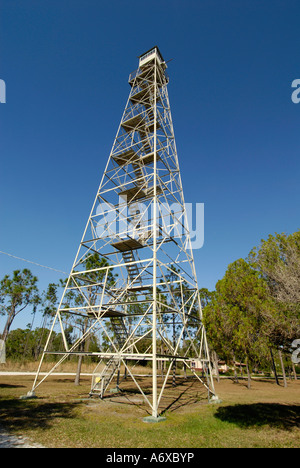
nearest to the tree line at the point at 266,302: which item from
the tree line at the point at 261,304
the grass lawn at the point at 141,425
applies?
the tree line at the point at 261,304

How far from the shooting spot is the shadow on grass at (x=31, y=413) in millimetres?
8123

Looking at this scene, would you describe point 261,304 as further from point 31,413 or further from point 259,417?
point 31,413

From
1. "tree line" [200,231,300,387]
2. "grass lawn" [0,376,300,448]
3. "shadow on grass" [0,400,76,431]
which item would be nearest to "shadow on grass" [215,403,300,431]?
"grass lawn" [0,376,300,448]

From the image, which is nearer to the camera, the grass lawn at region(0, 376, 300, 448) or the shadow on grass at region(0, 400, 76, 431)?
the grass lawn at region(0, 376, 300, 448)

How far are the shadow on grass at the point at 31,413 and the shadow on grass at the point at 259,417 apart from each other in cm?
620

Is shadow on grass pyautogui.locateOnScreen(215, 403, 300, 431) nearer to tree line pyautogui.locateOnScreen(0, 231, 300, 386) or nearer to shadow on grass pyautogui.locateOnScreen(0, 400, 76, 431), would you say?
tree line pyautogui.locateOnScreen(0, 231, 300, 386)

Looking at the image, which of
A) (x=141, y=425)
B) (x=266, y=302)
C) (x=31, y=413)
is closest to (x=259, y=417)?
(x=141, y=425)

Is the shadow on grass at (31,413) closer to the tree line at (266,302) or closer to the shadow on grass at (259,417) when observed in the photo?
the shadow on grass at (259,417)

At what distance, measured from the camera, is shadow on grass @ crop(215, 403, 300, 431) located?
29.8 ft

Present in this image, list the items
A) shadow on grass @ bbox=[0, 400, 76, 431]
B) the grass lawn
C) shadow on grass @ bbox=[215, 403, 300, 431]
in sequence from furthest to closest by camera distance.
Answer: shadow on grass @ bbox=[215, 403, 300, 431]
shadow on grass @ bbox=[0, 400, 76, 431]
the grass lawn

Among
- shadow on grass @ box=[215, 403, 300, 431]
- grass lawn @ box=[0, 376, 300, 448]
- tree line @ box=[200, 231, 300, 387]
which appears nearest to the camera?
grass lawn @ box=[0, 376, 300, 448]

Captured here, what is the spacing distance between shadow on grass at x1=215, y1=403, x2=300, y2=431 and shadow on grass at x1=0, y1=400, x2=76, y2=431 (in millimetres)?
6201

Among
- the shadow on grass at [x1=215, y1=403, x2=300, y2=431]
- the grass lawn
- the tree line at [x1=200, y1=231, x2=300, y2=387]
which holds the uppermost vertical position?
the tree line at [x1=200, y1=231, x2=300, y2=387]
